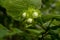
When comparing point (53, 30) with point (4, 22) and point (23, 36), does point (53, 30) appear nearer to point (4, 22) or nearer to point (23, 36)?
point (23, 36)

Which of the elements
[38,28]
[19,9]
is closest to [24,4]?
[19,9]

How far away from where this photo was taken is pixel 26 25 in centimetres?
105

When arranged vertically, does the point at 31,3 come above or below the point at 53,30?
above

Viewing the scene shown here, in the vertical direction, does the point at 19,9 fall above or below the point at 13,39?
above

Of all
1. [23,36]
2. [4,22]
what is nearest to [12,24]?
[4,22]

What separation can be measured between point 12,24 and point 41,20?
270 millimetres

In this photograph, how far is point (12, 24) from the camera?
124cm

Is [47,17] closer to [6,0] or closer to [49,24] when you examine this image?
[49,24]

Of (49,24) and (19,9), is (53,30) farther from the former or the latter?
(19,9)

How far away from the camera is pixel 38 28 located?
126 centimetres

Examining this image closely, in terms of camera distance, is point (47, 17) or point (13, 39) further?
point (13, 39)

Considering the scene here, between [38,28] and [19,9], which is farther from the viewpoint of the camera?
[38,28]

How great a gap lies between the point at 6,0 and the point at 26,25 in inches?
5.9

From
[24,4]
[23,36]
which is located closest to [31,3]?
[24,4]
